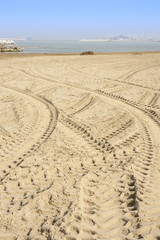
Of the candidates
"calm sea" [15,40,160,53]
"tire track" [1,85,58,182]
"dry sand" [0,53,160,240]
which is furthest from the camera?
"calm sea" [15,40,160,53]

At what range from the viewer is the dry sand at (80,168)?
2.63m

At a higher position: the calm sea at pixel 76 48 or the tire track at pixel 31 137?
the calm sea at pixel 76 48

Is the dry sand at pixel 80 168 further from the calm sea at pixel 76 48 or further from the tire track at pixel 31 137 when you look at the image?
the calm sea at pixel 76 48

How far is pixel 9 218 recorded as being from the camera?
2750 mm

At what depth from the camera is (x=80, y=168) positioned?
3.76 m

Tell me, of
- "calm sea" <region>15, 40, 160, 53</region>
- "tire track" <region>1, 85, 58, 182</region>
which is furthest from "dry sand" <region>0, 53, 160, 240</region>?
"calm sea" <region>15, 40, 160, 53</region>

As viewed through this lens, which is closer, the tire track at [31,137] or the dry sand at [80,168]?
the dry sand at [80,168]

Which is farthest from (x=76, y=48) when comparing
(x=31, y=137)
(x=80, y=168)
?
(x=80, y=168)

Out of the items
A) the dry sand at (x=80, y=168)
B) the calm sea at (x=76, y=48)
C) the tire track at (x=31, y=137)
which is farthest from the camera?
the calm sea at (x=76, y=48)

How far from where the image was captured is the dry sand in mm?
2627

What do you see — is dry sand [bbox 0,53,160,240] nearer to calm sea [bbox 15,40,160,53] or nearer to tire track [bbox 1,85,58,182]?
tire track [bbox 1,85,58,182]

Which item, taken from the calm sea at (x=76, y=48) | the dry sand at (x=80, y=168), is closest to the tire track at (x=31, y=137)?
the dry sand at (x=80, y=168)

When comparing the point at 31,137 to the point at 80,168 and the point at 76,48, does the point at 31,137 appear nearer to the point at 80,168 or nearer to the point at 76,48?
the point at 80,168

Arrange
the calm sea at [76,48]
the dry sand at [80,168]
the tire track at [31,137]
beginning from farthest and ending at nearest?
the calm sea at [76,48] → the tire track at [31,137] → the dry sand at [80,168]
